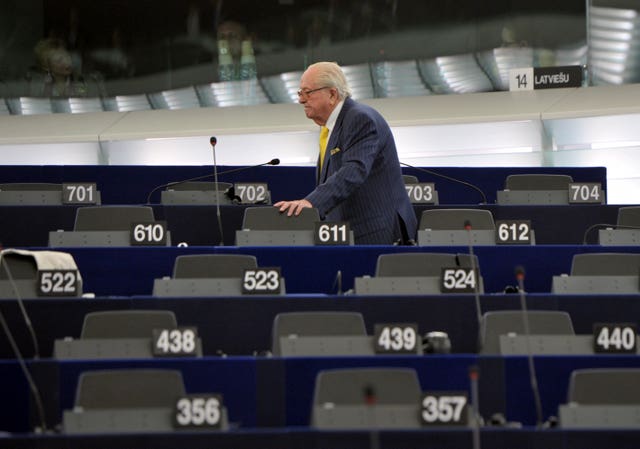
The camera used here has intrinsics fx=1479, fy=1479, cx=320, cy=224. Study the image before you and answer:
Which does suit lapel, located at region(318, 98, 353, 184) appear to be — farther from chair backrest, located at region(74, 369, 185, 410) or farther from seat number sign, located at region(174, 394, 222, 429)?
seat number sign, located at region(174, 394, 222, 429)

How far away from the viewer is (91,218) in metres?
7.44

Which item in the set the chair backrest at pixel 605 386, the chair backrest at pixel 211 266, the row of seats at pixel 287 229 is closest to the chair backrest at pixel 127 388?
the chair backrest at pixel 605 386

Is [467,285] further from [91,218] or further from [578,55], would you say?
→ [578,55]

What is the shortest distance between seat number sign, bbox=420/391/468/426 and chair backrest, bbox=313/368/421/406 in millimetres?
185

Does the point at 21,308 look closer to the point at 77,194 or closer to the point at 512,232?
the point at 512,232

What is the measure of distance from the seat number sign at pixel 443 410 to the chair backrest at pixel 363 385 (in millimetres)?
185

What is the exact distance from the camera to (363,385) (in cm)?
479

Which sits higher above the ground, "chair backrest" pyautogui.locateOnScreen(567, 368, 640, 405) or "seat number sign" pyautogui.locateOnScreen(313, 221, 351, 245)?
"seat number sign" pyautogui.locateOnScreen(313, 221, 351, 245)

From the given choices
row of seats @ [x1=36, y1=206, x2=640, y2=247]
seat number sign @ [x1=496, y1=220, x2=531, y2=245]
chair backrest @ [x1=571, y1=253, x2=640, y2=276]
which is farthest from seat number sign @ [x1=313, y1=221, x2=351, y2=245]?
chair backrest @ [x1=571, y1=253, x2=640, y2=276]

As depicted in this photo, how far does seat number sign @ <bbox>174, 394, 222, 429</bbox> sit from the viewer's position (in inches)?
179

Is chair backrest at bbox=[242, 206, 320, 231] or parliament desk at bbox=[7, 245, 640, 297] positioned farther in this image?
chair backrest at bbox=[242, 206, 320, 231]

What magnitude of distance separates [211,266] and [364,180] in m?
0.86

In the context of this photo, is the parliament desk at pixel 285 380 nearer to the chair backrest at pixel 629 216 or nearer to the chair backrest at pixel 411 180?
the chair backrest at pixel 629 216

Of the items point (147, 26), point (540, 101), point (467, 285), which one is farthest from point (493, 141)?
point (467, 285)
